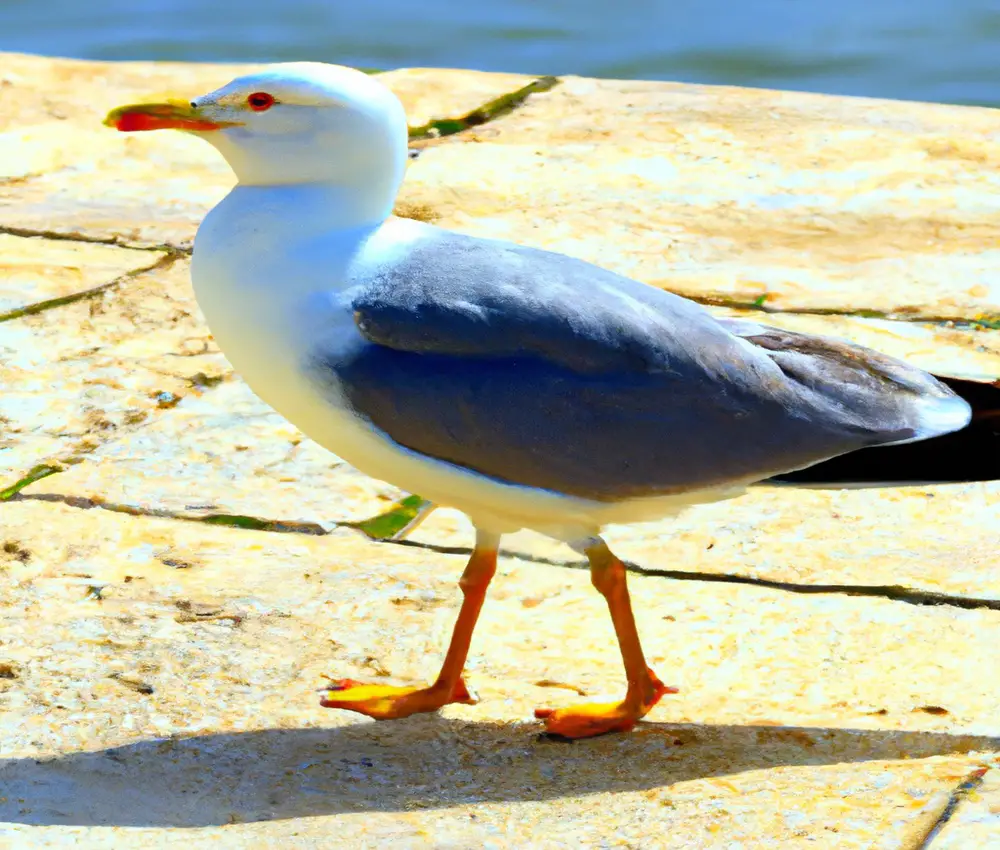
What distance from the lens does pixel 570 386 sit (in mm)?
3170

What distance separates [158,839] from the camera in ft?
9.08

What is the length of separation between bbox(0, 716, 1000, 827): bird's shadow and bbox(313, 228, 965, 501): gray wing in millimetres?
530

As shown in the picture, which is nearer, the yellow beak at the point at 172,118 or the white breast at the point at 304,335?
the white breast at the point at 304,335

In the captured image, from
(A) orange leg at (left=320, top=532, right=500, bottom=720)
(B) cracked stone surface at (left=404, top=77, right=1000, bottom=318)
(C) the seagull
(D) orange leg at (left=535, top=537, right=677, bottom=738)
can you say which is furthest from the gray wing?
(B) cracked stone surface at (left=404, top=77, right=1000, bottom=318)

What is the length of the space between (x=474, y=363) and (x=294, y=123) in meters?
0.61

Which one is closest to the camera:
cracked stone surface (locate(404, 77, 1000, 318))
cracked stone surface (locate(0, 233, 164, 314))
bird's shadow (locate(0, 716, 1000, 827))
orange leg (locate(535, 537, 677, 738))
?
bird's shadow (locate(0, 716, 1000, 827))

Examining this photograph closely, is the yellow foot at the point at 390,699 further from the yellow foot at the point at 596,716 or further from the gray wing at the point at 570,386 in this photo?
the gray wing at the point at 570,386

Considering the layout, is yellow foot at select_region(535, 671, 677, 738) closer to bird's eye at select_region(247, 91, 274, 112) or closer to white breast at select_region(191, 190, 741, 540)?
white breast at select_region(191, 190, 741, 540)

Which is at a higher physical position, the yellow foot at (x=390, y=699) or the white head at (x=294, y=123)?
the white head at (x=294, y=123)

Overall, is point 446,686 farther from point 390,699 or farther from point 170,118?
point 170,118

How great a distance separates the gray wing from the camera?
314 cm

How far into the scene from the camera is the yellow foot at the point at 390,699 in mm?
3375

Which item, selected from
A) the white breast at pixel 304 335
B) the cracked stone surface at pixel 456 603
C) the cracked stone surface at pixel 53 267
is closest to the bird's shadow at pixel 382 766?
the cracked stone surface at pixel 456 603

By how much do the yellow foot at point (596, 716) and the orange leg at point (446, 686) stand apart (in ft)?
0.64
